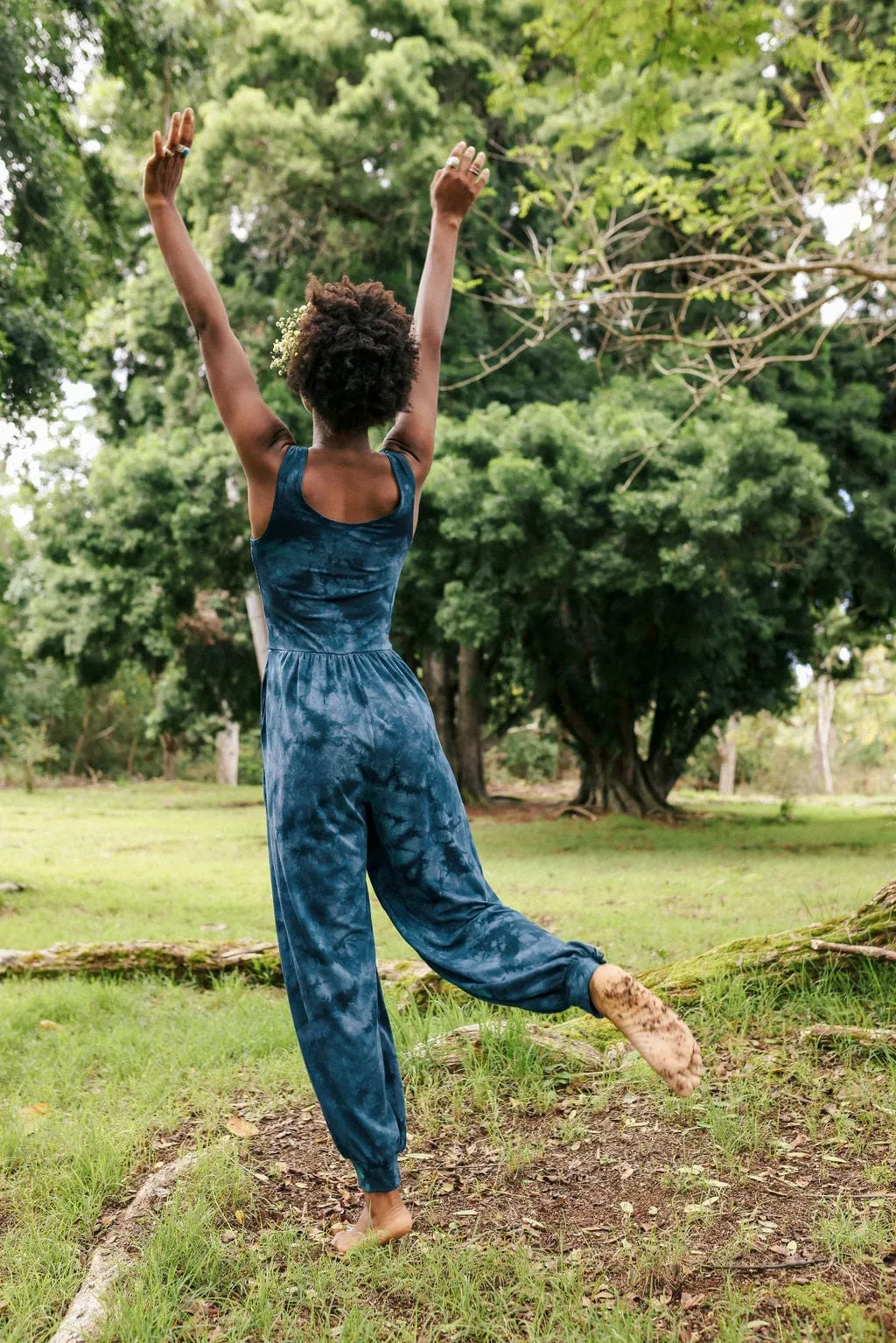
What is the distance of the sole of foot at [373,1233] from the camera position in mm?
3006

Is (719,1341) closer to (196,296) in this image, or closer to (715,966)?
(715,966)

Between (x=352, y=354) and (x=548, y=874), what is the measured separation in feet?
34.6

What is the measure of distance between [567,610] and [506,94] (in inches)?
367

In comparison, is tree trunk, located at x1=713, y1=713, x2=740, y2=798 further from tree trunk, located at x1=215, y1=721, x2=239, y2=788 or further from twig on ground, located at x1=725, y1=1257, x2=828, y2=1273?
twig on ground, located at x1=725, y1=1257, x2=828, y2=1273

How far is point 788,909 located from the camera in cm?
947

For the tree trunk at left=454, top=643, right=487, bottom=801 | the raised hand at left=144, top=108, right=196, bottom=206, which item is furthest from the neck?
the tree trunk at left=454, top=643, right=487, bottom=801

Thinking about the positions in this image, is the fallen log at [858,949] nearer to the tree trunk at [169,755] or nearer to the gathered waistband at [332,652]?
the gathered waistband at [332,652]

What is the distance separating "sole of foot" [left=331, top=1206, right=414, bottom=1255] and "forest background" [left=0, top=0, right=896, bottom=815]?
5.73m

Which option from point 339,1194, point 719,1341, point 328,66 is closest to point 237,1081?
A: point 339,1194

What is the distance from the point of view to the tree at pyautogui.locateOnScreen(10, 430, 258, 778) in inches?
602

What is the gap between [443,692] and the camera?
2233 centimetres

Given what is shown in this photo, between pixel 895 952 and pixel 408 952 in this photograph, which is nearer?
pixel 895 952

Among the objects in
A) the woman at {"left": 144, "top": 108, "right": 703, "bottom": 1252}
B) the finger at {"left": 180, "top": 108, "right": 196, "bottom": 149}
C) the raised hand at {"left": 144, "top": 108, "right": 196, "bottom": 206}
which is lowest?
the woman at {"left": 144, "top": 108, "right": 703, "bottom": 1252}

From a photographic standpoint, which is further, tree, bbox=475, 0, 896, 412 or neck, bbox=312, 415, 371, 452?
tree, bbox=475, 0, 896, 412
